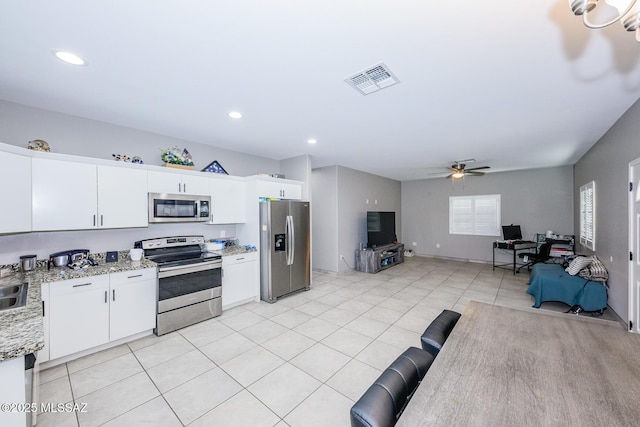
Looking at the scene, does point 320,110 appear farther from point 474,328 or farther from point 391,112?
point 474,328

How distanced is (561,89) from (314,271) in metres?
5.39

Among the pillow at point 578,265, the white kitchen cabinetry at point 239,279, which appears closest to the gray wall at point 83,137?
the white kitchen cabinetry at point 239,279

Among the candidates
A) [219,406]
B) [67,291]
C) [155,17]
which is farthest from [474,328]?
[67,291]

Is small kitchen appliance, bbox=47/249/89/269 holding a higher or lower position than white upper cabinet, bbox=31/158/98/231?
lower

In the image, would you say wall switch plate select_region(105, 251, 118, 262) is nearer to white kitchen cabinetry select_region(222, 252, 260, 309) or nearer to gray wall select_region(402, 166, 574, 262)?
white kitchen cabinetry select_region(222, 252, 260, 309)

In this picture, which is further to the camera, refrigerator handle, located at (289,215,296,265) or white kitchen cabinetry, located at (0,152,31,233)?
refrigerator handle, located at (289,215,296,265)

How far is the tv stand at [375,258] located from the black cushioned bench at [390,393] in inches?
190

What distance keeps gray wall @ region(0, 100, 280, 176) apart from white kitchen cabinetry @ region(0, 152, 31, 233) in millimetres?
626

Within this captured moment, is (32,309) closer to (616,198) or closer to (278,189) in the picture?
(278,189)

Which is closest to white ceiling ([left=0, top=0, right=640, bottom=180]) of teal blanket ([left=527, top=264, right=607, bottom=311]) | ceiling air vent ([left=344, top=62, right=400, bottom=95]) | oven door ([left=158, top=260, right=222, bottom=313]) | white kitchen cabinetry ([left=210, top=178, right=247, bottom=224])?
ceiling air vent ([left=344, top=62, right=400, bottom=95])

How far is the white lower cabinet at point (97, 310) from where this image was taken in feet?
7.90

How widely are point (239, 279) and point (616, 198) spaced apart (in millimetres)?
5479

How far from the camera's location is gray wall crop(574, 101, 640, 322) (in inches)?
115

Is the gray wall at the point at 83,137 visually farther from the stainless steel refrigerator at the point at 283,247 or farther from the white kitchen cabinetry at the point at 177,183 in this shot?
the stainless steel refrigerator at the point at 283,247
